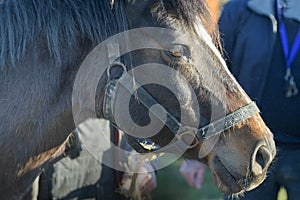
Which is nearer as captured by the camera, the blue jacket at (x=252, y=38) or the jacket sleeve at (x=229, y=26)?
the blue jacket at (x=252, y=38)

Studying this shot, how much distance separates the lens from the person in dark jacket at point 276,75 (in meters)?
3.15

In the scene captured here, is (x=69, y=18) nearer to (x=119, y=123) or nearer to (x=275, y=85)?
(x=119, y=123)

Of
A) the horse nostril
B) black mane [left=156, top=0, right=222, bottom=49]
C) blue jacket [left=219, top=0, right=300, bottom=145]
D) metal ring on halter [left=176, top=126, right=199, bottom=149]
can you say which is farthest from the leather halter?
blue jacket [left=219, top=0, right=300, bottom=145]

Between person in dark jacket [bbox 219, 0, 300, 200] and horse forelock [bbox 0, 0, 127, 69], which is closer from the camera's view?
horse forelock [bbox 0, 0, 127, 69]

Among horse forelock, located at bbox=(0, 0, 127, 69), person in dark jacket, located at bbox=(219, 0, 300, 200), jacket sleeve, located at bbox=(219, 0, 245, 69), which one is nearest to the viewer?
horse forelock, located at bbox=(0, 0, 127, 69)

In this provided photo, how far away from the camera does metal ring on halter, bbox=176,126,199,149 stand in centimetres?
231

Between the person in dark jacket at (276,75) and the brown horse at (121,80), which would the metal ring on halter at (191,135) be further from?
the person in dark jacket at (276,75)

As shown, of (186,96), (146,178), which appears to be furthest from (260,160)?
(146,178)

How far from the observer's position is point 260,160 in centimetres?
235

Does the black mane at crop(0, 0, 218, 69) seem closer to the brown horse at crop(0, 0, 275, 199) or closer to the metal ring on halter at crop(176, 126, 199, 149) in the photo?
the brown horse at crop(0, 0, 275, 199)

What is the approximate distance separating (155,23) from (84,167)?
4.42 ft

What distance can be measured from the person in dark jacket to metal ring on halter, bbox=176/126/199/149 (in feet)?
3.05

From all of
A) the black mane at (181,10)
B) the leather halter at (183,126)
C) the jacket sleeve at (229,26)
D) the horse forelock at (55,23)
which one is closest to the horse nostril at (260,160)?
the leather halter at (183,126)

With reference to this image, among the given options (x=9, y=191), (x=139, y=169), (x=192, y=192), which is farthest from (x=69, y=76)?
(x=192, y=192)
